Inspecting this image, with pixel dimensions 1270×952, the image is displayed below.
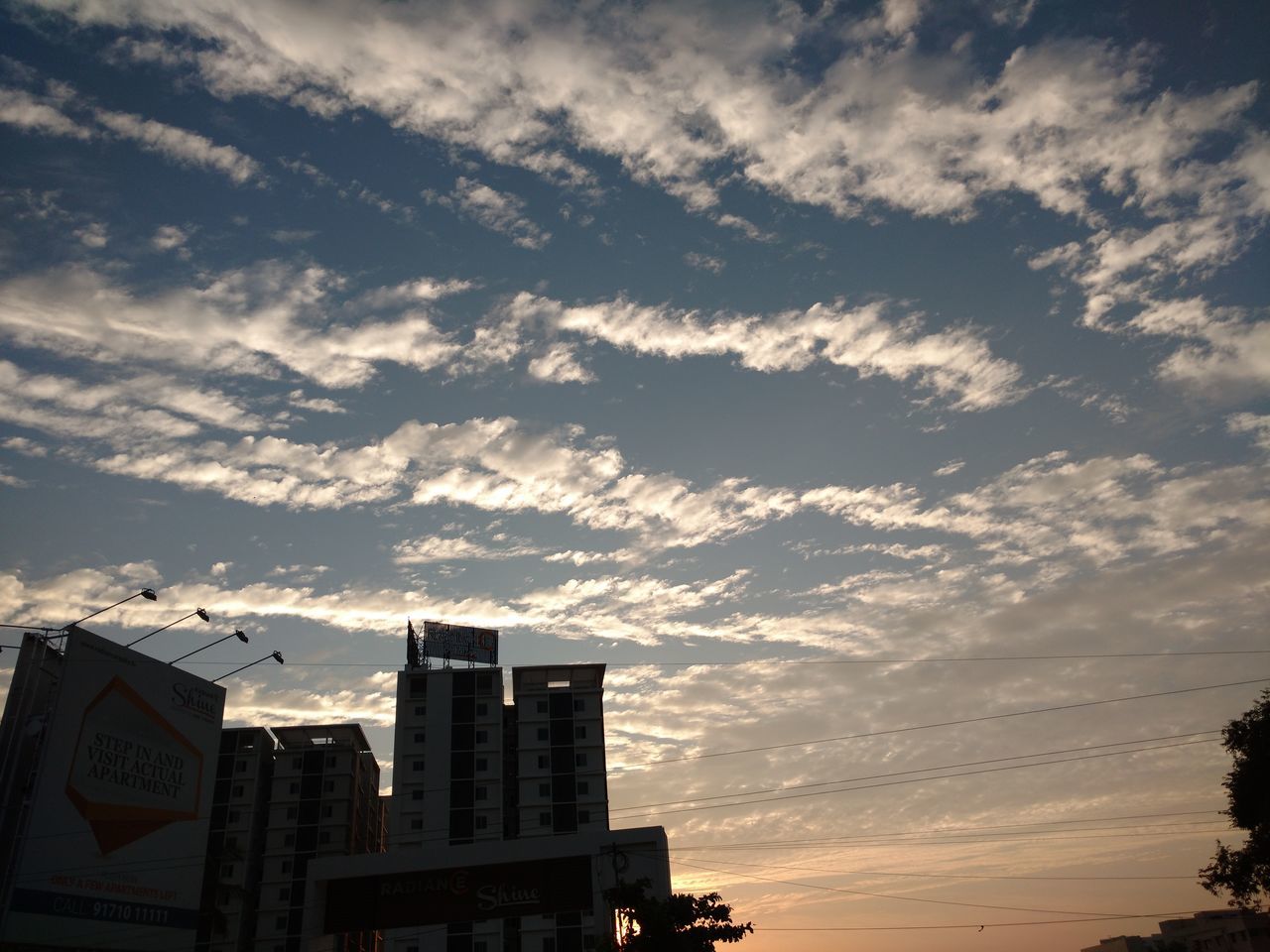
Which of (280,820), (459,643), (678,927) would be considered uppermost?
(459,643)

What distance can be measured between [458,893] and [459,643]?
131 ft

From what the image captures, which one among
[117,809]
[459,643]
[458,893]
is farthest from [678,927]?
[459,643]

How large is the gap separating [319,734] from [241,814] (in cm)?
899

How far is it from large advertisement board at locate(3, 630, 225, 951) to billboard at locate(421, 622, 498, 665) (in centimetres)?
3708

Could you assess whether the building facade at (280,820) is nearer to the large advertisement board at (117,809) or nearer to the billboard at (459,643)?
the billboard at (459,643)

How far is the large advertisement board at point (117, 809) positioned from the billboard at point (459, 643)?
122ft

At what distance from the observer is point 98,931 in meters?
37.6

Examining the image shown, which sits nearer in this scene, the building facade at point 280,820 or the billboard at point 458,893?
the billboard at point 458,893

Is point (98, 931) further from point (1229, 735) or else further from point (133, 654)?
point (1229, 735)

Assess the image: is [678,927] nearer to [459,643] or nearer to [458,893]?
[458,893]

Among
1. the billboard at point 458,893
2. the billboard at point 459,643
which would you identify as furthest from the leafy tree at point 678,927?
the billboard at point 459,643

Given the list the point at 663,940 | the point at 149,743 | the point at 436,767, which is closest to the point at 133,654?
the point at 149,743

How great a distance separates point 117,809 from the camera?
39.5 m

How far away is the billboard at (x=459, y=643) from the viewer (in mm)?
83500
